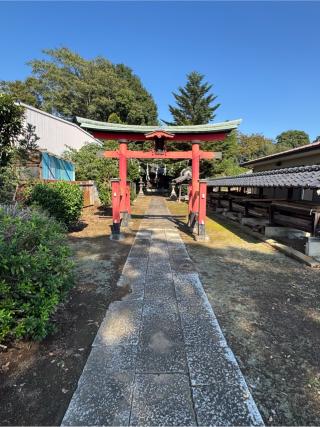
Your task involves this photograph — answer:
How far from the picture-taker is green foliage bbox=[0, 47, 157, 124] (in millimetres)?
33188

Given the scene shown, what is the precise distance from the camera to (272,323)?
2.95 m

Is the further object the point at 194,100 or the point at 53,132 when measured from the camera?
the point at 194,100

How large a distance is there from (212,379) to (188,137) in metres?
7.50

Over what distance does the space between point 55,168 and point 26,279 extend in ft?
36.8

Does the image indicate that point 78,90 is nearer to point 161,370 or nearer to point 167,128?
point 167,128

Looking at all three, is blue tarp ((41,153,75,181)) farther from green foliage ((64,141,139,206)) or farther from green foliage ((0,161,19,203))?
green foliage ((0,161,19,203))

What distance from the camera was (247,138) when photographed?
5062 centimetres

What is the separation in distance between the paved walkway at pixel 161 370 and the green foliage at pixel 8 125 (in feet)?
19.9

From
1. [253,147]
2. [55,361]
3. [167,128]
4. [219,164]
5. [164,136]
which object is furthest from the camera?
[253,147]

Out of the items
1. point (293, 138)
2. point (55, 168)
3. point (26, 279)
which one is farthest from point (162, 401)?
point (293, 138)

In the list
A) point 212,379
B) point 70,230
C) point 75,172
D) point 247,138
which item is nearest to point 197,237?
point 70,230

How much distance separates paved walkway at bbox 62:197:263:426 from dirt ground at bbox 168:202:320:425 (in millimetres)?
158

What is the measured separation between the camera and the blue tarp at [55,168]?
11.3 meters

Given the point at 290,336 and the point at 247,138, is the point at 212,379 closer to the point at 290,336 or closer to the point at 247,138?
the point at 290,336
